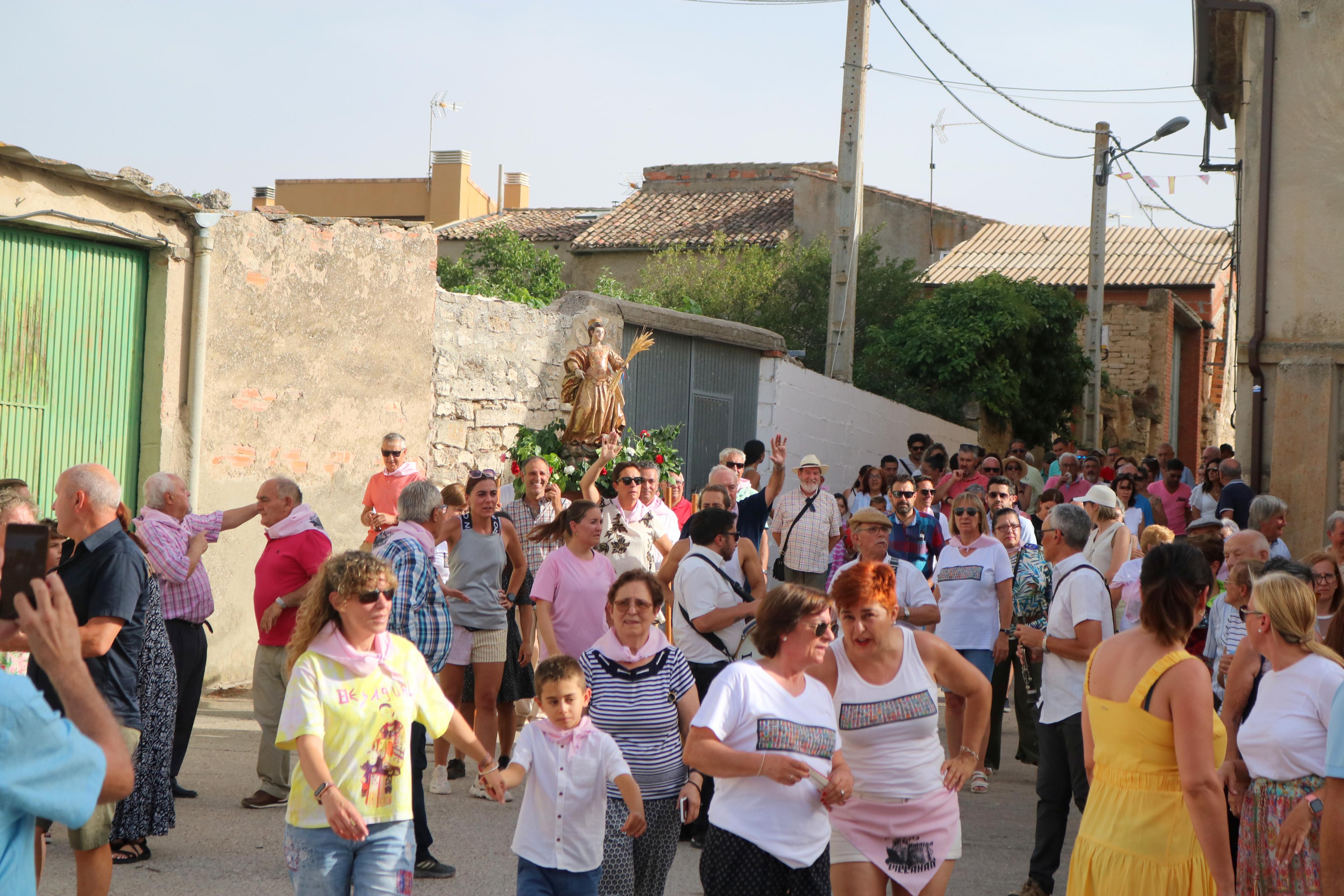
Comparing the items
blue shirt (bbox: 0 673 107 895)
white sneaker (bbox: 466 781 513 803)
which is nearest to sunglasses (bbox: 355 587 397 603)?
blue shirt (bbox: 0 673 107 895)

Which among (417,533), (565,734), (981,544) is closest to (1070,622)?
(981,544)

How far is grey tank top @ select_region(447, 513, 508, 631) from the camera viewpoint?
7.51 m

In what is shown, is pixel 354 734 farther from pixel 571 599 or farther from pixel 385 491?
pixel 385 491

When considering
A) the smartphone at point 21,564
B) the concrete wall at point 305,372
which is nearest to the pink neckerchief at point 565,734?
the smartphone at point 21,564

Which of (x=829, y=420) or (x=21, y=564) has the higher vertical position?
(x=829, y=420)

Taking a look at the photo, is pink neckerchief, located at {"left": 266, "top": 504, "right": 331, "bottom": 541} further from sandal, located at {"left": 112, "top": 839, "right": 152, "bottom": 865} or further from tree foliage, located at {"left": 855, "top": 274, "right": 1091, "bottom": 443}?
tree foliage, located at {"left": 855, "top": 274, "right": 1091, "bottom": 443}

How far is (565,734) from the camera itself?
15.2ft

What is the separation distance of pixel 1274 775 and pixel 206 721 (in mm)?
7241

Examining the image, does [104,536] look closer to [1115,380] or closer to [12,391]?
[12,391]

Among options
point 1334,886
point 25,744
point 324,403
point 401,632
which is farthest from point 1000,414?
point 25,744

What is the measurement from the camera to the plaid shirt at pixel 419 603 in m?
6.01

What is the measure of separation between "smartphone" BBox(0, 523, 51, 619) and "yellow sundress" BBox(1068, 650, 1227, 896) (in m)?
Result: 3.10

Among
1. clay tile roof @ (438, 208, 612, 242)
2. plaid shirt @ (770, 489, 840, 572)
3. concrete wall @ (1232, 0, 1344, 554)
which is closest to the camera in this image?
plaid shirt @ (770, 489, 840, 572)

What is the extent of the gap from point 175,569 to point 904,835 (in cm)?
409
